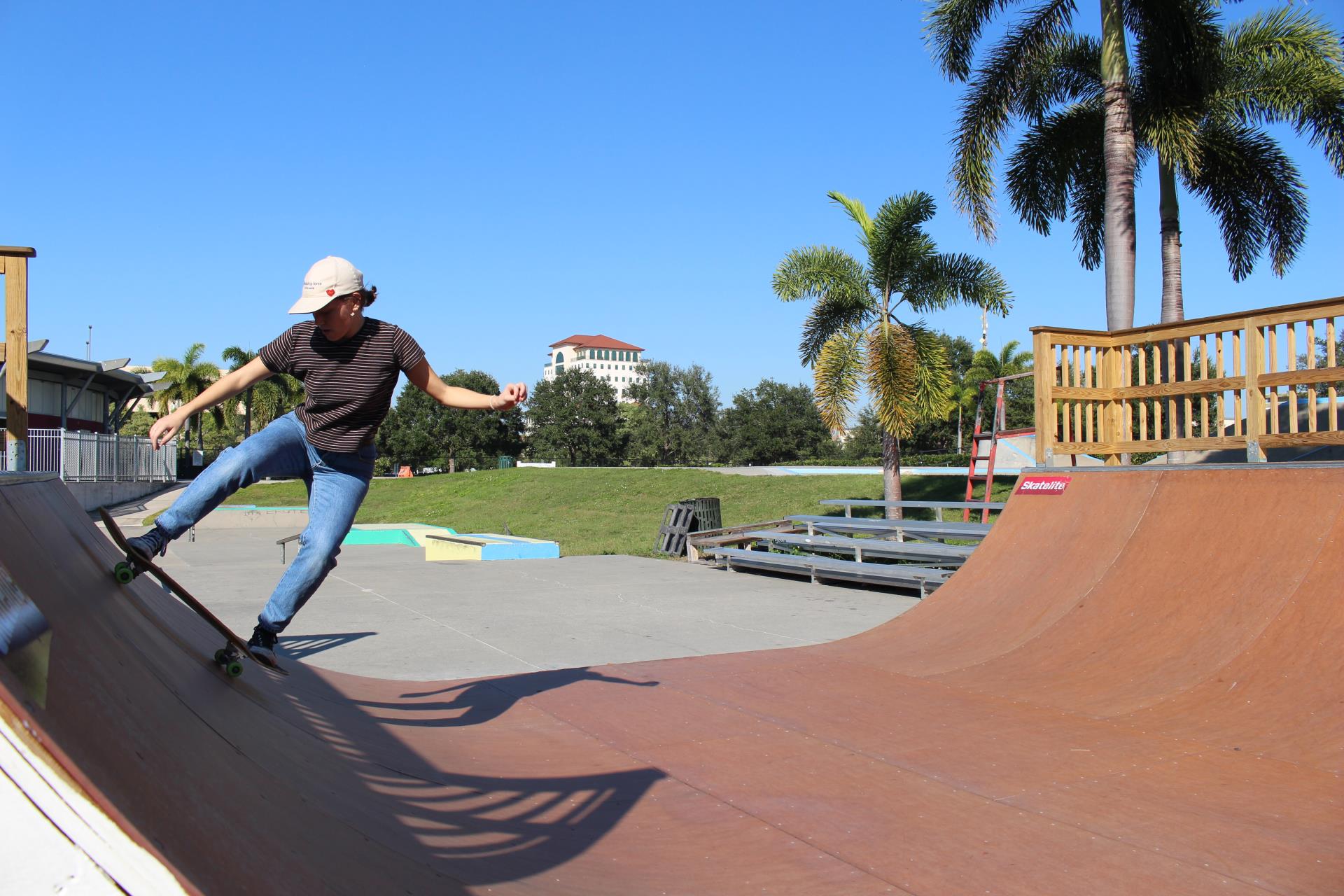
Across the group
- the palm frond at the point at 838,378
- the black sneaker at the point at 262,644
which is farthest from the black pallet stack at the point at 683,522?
the black sneaker at the point at 262,644

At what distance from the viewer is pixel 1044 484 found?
23.8ft

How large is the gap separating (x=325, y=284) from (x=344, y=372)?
0.39 m

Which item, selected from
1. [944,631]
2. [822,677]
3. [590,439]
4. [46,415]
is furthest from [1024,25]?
[590,439]

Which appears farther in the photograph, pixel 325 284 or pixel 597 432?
pixel 597 432

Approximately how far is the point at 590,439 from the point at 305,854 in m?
80.0

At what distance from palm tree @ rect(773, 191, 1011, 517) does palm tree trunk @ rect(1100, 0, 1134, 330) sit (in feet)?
15.1

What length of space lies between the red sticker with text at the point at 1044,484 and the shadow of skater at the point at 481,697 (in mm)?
3631

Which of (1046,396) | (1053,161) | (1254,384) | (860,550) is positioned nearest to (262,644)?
(1046,396)

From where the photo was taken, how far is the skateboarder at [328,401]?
3779 mm

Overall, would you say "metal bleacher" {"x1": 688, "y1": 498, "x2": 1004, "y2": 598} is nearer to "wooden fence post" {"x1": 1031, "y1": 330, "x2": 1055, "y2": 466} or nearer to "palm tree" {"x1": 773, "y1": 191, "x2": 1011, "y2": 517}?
"wooden fence post" {"x1": 1031, "y1": 330, "x2": 1055, "y2": 466}

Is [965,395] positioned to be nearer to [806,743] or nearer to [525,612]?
[525,612]

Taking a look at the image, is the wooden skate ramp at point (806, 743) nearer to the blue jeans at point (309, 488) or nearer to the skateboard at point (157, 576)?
the skateboard at point (157, 576)

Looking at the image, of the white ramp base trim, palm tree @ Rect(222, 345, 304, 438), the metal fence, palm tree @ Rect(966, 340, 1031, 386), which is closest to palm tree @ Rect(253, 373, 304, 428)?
palm tree @ Rect(222, 345, 304, 438)

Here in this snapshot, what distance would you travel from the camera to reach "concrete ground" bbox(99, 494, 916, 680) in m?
6.45
